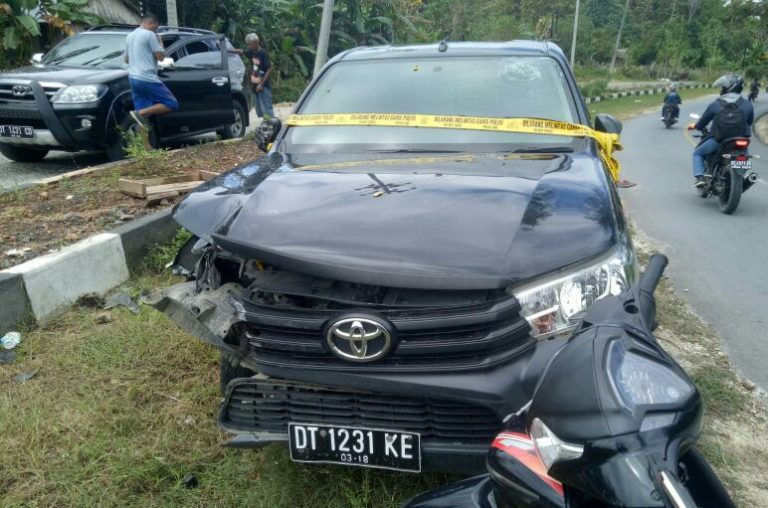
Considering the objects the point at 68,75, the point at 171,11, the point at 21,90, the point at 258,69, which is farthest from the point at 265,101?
the point at 21,90

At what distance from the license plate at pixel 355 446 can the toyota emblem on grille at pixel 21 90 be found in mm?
6958

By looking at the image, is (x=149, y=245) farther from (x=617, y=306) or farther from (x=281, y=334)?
(x=617, y=306)

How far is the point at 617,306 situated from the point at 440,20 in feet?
117

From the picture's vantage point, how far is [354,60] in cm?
429

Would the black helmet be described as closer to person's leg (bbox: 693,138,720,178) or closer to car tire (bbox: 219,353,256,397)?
person's leg (bbox: 693,138,720,178)

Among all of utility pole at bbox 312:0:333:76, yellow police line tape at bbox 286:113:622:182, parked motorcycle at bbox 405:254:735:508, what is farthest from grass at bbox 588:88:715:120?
parked motorcycle at bbox 405:254:735:508

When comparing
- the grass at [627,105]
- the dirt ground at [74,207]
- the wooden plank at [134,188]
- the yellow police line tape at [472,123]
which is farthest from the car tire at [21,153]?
the grass at [627,105]

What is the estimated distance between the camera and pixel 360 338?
214cm

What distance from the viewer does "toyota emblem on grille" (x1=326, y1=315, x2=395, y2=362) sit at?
2123 mm

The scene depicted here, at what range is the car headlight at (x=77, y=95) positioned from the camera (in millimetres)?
7609

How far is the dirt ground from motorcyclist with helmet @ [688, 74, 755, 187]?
5.92 metres

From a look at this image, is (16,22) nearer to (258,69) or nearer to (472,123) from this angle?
(258,69)

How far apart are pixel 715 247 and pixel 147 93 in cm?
642

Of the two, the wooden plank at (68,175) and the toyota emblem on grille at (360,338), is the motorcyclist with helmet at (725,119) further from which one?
the toyota emblem on grille at (360,338)
